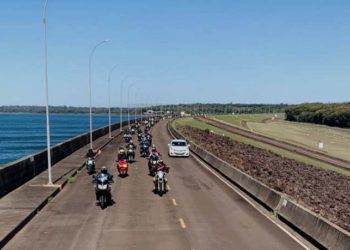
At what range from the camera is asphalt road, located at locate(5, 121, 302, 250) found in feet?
50.0

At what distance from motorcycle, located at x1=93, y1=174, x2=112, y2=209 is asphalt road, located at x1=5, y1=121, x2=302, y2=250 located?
1.14 ft

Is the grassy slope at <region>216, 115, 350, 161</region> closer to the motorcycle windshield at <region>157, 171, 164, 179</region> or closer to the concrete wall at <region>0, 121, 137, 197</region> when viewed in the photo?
the concrete wall at <region>0, 121, 137, 197</region>

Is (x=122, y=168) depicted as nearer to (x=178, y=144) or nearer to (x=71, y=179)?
(x=71, y=179)

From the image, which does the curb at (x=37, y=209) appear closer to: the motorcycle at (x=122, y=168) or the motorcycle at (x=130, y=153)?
the motorcycle at (x=122, y=168)

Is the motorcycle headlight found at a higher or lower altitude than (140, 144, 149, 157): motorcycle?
higher

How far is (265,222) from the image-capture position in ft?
61.1

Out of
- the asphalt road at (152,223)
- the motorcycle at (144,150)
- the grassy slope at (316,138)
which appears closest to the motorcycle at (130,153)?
the motorcycle at (144,150)

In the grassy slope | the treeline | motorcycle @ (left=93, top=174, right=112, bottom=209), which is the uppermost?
motorcycle @ (left=93, top=174, right=112, bottom=209)

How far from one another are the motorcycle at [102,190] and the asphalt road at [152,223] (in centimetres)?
35

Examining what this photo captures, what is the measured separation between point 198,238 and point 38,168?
17.6 meters

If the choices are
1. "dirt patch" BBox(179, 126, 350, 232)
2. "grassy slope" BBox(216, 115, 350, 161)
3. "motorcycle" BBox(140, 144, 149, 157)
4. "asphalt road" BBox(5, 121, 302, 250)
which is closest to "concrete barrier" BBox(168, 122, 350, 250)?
"asphalt road" BBox(5, 121, 302, 250)

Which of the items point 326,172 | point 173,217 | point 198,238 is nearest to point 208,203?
point 173,217

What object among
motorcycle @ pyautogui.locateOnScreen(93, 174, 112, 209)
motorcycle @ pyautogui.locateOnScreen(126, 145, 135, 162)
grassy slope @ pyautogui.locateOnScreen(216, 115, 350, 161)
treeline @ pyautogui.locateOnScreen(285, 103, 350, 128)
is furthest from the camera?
treeline @ pyautogui.locateOnScreen(285, 103, 350, 128)

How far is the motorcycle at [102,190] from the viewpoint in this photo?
2094 centimetres
